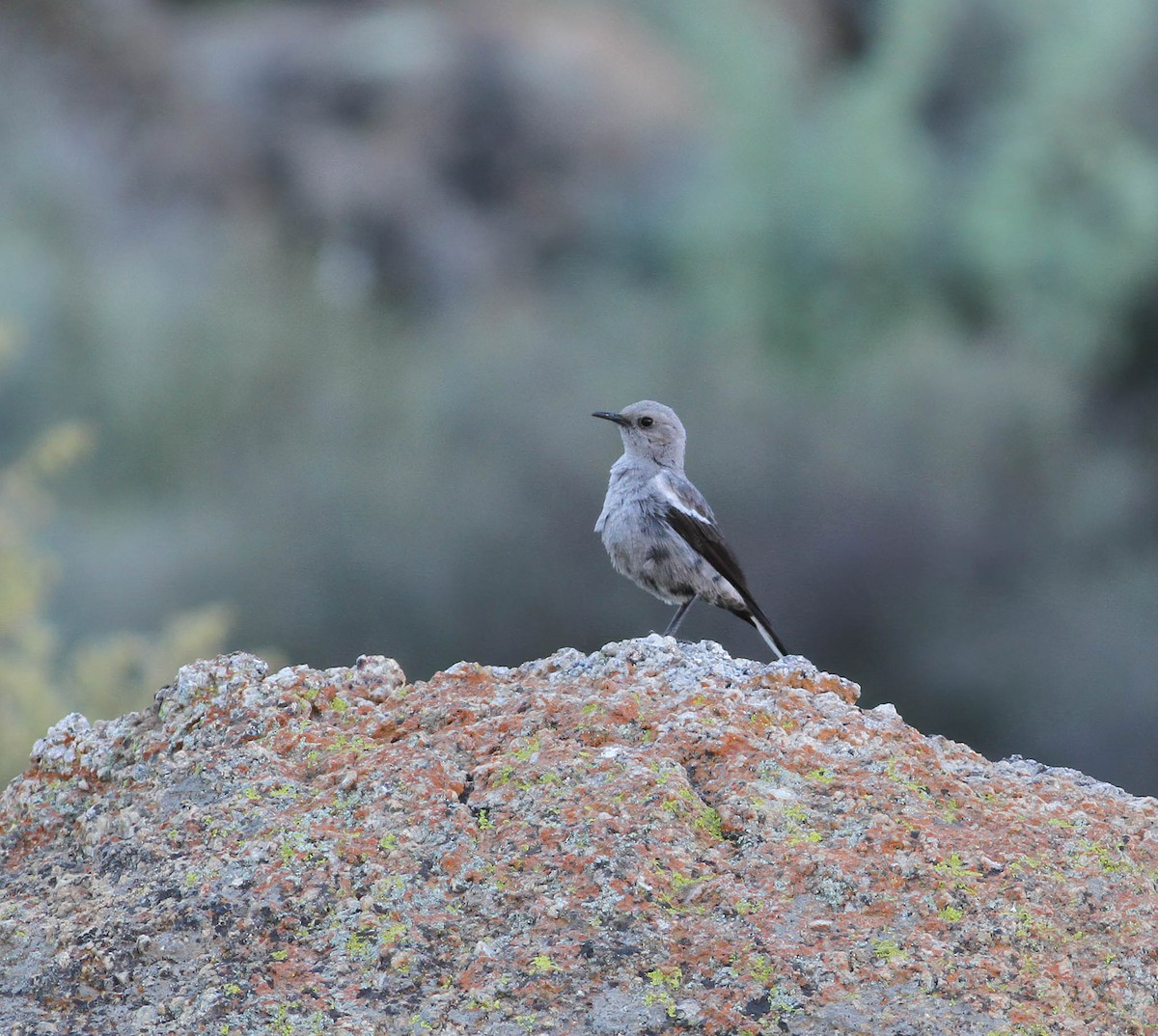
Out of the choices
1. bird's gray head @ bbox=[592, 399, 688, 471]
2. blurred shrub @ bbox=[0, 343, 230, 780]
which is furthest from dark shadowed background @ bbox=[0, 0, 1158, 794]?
bird's gray head @ bbox=[592, 399, 688, 471]

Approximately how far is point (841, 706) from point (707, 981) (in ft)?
2.76

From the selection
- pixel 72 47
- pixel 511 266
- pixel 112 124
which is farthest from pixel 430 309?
pixel 72 47

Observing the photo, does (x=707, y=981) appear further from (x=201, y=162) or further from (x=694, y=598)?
(x=201, y=162)

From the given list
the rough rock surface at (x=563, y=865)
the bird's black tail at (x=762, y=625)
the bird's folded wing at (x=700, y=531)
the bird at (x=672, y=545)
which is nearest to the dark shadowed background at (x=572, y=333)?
the bird at (x=672, y=545)

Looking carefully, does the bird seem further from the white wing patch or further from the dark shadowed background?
the dark shadowed background

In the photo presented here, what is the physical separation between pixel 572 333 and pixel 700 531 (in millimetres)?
16374

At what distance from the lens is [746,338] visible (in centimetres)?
2245

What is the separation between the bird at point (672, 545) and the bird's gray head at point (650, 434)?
0.29 feet

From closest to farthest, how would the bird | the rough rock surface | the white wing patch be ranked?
the rough rock surface, the bird, the white wing patch

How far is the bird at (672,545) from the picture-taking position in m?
6.05

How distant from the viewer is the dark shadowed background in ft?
57.7

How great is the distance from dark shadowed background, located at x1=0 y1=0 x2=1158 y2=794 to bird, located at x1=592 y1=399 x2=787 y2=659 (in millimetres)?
5208

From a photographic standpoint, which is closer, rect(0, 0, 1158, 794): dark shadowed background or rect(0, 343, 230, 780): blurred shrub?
rect(0, 343, 230, 780): blurred shrub

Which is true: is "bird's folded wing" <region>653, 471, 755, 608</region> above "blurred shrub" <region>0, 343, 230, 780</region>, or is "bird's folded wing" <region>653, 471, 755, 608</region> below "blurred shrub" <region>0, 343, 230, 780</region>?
below
